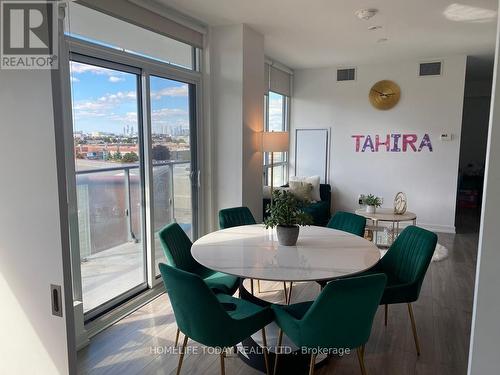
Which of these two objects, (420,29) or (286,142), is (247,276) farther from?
(420,29)

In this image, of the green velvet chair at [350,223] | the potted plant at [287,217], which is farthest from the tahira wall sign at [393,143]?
the potted plant at [287,217]

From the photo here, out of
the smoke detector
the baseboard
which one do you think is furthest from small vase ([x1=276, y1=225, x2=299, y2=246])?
→ the smoke detector

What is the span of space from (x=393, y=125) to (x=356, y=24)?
8.72 ft

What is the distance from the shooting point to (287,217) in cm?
258

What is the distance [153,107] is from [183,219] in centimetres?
131

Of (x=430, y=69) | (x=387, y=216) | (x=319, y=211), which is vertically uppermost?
(x=430, y=69)

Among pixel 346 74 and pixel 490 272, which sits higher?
pixel 346 74

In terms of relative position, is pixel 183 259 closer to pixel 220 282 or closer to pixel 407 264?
pixel 220 282

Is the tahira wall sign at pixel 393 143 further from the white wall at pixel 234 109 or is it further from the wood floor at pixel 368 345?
the wood floor at pixel 368 345

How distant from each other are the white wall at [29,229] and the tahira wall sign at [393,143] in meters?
6.01

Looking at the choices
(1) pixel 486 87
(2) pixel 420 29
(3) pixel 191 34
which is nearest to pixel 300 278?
(3) pixel 191 34

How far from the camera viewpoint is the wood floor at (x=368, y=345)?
96.0 inches

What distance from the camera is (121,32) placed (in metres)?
3.08

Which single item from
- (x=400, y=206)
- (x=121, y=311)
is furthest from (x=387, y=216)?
(x=121, y=311)
